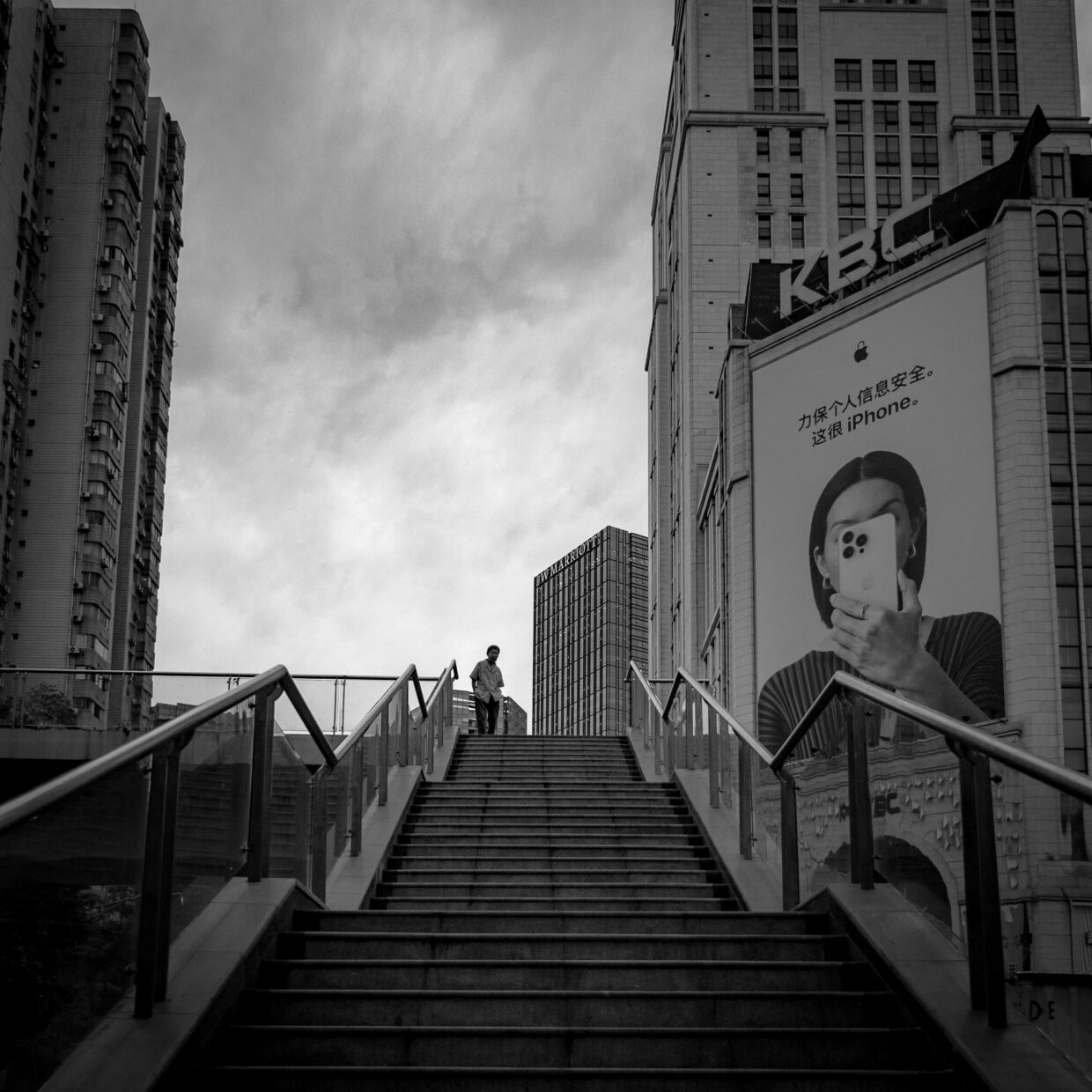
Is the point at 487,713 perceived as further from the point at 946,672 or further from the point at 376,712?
the point at 946,672

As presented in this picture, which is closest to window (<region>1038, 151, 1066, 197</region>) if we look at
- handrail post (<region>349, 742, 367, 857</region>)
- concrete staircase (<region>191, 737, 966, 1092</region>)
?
handrail post (<region>349, 742, 367, 857</region>)

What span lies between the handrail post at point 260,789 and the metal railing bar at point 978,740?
105 inches

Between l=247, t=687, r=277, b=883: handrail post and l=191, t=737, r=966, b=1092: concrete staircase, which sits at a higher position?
l=247, t=687, r=277, b=883: handrail post

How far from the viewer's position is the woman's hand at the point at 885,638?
34.9 meters

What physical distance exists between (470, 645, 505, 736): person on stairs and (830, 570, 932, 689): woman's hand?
16.7 metres

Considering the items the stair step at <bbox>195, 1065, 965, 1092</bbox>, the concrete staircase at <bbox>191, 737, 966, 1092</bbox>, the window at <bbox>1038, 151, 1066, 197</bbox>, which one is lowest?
the stair step at <bbox>195, 1065, 965, 1092</bbox>

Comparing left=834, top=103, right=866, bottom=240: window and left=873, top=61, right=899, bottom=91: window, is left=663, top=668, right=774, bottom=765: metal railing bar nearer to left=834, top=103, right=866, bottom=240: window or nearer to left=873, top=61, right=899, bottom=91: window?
left=834, top=103, right=866, bottom=240: window

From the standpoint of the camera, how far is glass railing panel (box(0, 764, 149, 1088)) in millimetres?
4035

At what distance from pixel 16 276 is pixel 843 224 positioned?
122 ft

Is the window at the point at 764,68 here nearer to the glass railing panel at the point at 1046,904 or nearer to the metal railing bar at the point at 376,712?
the metal railing bar at the point at 376,712

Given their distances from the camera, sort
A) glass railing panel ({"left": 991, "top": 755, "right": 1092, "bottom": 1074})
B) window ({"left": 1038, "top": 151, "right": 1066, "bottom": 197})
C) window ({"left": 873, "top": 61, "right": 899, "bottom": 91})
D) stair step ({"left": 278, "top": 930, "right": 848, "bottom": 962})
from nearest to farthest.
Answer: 1. glass railing panel ({"left": 991, "top": 755, "right": 1092, "bottom": 1074})
2. stair step ({"left": 278, "top": 930, "right": 848, "bottom": 962})
3. window ({"left": 1038, "top": 151, "right": 1066, "bottom": 197})
4. window ({"left": 873, "top": 61, "right": 899, "bottom": 91})

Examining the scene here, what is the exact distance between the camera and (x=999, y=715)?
3359cm

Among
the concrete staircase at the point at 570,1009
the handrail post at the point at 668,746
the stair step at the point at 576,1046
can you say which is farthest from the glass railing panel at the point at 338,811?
the handrail post at the point at 668,746

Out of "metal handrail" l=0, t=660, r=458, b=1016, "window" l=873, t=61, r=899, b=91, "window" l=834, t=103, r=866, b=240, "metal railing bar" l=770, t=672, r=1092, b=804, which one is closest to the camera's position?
"metal railing bar" l=770, t=672, r=1092, b=804
